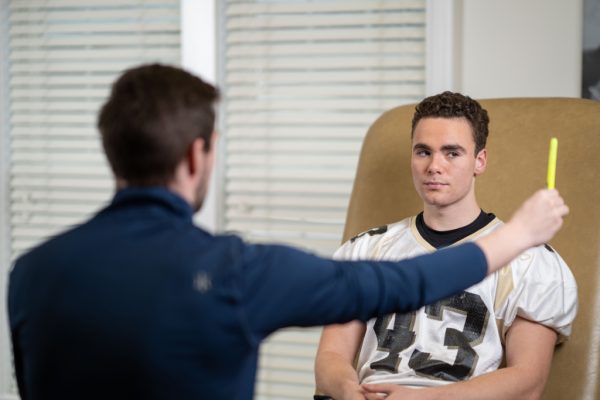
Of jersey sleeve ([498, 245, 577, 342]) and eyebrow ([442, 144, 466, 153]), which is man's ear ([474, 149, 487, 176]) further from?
jersey sleeve ([498, 245, 577, 342])

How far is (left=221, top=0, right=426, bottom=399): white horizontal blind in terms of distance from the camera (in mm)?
2674

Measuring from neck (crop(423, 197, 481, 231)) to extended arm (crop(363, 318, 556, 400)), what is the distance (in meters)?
0.26

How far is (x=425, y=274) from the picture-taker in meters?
1.06

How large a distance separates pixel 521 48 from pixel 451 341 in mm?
1074

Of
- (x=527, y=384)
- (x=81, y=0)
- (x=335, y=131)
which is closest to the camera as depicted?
(x=527, y=384)

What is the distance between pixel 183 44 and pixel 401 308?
199 centimetres

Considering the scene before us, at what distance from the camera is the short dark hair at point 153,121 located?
996 millimetres

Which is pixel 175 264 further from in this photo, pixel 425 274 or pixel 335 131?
pixel 335 131

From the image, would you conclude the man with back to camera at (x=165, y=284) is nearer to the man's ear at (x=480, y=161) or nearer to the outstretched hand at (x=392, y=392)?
the outstretched hand at (x=392, y=392)

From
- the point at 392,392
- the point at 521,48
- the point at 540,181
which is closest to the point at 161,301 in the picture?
the point at 392,392

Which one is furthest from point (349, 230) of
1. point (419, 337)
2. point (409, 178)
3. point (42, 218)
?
point (42, 218)

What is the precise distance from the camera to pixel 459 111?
1830 millimetres

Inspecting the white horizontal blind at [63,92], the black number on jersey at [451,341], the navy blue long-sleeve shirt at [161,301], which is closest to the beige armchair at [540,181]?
the black number on jersey at [451,341]

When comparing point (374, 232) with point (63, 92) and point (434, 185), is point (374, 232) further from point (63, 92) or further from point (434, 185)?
point (63, 92)
